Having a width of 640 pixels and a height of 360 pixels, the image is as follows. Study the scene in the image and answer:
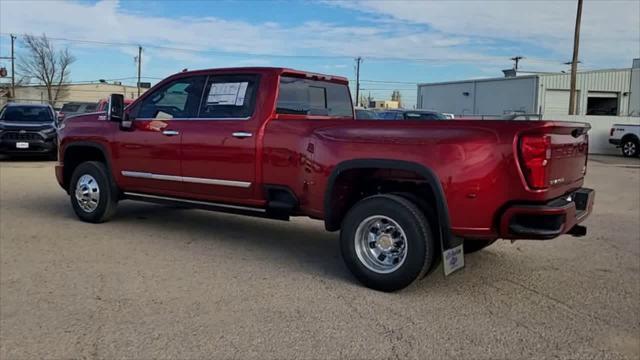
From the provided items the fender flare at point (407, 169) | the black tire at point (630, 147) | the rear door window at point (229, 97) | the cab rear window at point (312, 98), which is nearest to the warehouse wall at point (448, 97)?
the black tire at point (630, 147)

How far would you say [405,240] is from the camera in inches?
196

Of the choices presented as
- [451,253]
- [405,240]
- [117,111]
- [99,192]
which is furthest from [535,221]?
[99,192]

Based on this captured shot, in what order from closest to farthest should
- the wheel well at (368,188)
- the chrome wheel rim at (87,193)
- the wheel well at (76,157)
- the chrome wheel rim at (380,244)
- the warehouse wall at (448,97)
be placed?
1. the chrome wheel rim at (380,244)
2. the wheel well at (368,188)
3. the chrome wheel rim at (87,193)
4. the wheel well at (76,157)
5. the warehouse wall at (448,97)

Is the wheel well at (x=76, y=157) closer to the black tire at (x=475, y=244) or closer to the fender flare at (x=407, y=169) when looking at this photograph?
the fender flare at (x=407, y=169)

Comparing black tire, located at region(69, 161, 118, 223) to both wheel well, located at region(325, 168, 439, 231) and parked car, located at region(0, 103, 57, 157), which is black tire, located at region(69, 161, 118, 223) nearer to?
wheel well, located at region(325, 168, 439, 231)

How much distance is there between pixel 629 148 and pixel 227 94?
24.7 meters

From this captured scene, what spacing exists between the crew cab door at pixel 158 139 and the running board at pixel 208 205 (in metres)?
0.08

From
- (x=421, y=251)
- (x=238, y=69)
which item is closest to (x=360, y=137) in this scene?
(x=421, y=251)

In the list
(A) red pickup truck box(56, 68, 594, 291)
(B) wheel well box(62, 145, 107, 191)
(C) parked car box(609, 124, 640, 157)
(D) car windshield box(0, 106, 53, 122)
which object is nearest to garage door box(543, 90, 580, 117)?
(C) parked car box(609, 124, 640, 157)

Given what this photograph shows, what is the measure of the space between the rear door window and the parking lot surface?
1471 mm

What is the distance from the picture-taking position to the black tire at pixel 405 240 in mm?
4910

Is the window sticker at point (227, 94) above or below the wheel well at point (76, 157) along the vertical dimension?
above

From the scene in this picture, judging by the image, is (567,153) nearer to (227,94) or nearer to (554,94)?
(227,94)

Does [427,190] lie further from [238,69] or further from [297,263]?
[238,69]
